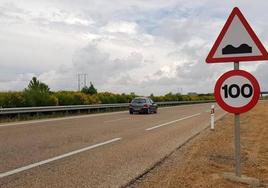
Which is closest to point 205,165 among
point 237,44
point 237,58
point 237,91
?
point 237,91

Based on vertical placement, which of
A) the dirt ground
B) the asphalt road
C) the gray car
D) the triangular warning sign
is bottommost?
the dirt ground

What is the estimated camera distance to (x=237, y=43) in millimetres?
7199

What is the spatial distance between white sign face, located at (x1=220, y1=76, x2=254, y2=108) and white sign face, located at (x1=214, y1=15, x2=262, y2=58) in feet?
1.43

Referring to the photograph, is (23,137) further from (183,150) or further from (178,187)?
(178,187)

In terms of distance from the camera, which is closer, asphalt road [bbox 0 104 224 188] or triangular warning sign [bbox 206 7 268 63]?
triangular warning sign [bbox 206 7 268 63]

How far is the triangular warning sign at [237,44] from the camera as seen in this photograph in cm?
706

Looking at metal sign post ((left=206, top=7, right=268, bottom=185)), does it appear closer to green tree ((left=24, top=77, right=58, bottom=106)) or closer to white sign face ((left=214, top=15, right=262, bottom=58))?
white sign face ((left=214, top=15, right=262, bottom=58))

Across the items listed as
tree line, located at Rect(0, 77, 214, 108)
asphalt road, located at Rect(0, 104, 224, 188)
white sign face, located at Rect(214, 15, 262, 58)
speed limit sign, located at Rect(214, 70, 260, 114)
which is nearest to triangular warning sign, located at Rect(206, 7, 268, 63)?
white sign face, located at Rect(214, 15, 262, 58)

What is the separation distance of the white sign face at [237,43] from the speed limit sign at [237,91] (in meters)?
0.33

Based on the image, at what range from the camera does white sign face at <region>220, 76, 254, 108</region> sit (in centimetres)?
699

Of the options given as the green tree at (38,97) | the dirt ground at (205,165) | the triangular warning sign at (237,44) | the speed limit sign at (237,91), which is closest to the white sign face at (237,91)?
the speed limit sign at (237,91)

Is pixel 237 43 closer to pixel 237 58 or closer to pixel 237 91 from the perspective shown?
pixel 237 58

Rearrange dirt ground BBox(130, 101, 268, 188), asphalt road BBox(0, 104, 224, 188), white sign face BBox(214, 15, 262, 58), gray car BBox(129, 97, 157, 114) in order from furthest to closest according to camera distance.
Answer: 1. gray car BBox(129, 97, 157, 114)
2. asphalt road BBox(0, 104, 224, 188)
3. dirt ground BBox(130, 101, 268, 188)
4. white sign face BBox(214, 15, 262, 58)

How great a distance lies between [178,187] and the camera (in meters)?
7.35
